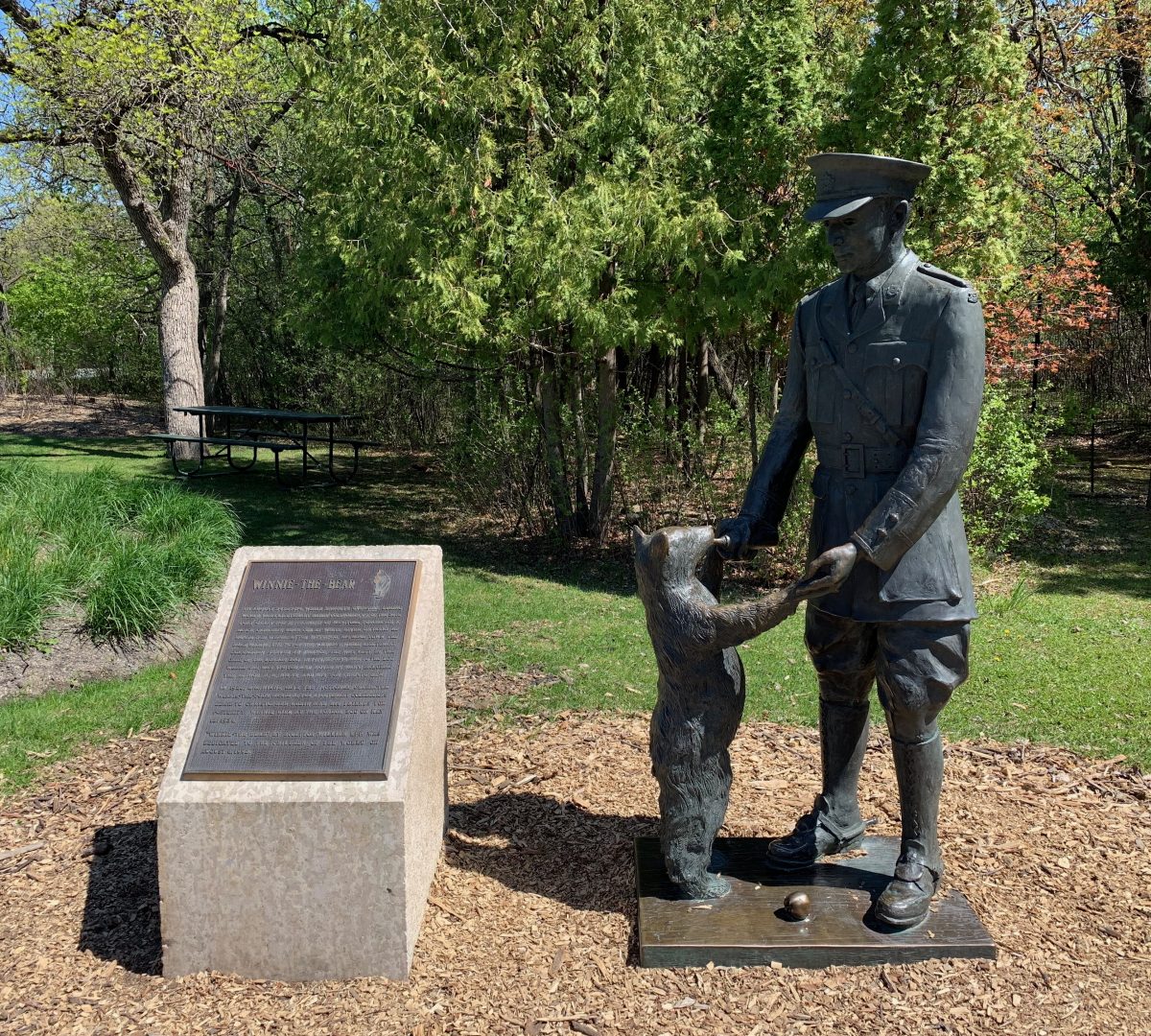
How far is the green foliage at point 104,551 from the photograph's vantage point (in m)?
6.77

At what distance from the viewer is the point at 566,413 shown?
10562 millimetres

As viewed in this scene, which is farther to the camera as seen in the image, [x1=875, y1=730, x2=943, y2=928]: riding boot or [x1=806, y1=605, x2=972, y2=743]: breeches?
[x1=875, y1=730, x2=943, y2=928]: riding boot

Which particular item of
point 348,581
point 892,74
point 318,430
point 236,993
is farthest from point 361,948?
point 318,430

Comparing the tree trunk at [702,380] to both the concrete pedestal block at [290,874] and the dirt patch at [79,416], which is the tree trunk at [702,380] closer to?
the concrete pedestal block at [290,874]

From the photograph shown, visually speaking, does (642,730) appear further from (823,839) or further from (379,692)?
(379,692)

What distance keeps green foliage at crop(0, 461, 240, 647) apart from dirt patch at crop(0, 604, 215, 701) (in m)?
0.08

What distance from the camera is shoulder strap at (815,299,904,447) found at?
3.39 metres

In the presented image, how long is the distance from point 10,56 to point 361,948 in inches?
547

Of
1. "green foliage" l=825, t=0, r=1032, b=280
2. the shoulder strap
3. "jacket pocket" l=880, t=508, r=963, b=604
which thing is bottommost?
"jacket pocket" l=880, t=508, r=963, b=604

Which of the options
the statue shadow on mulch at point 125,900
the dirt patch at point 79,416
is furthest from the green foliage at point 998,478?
the dirt patch at point 79,416

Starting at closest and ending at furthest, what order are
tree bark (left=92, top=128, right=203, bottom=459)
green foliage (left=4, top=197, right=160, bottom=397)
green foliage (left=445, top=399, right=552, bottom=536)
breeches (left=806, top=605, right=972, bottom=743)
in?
breeches (left=806, top=605, right=972, bottom=743), green foliage (left=445, top=399, right=552, bottom=536), tree bark (left=92, top=128, right=203, bottom=459), green foliage (left=4, top=197, right=160, bottom=397)

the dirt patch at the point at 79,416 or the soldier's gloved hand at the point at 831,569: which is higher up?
the soldier's gloved hand at the point at 831,569

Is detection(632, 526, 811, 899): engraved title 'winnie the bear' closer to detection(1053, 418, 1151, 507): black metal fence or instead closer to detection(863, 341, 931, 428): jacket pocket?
detection(863, 341, 931, 428): jacket pocket

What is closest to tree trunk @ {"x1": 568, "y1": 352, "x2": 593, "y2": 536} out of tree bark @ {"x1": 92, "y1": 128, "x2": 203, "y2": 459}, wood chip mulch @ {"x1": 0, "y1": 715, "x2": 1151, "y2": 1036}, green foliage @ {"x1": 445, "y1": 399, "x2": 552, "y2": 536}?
green foliage @ {"x1": 445, "y1": 399, "x2": 552, "y2": 536}
